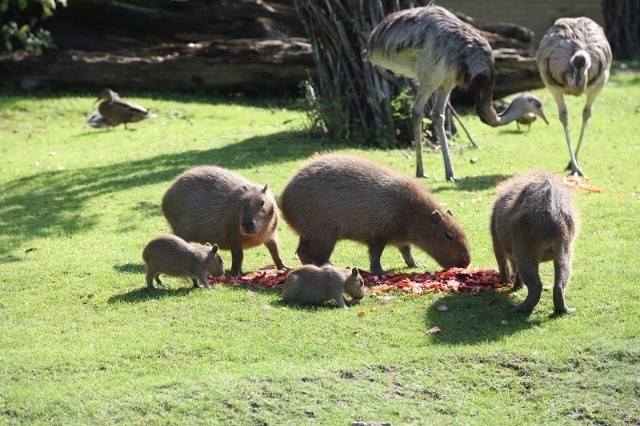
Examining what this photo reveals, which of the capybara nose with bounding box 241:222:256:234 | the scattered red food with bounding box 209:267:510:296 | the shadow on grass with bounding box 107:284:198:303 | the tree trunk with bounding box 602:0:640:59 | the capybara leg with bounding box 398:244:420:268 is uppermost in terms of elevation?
the capybara nose with bounding box 241:222:256:234

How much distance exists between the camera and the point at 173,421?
659 centimetres

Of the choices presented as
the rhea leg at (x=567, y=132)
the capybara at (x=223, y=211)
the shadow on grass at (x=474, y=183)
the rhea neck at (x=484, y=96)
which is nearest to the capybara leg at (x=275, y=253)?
the capybara at (x=223, y=211)

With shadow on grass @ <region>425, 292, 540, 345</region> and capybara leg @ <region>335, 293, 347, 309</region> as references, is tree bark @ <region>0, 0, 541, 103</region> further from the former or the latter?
capybara leg @ <region>335, 293, 347, 309</region>

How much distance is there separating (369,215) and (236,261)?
132 centimetres

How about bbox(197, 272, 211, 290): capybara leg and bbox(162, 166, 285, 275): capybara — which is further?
bbox(162, 166, 285, 275): capybara

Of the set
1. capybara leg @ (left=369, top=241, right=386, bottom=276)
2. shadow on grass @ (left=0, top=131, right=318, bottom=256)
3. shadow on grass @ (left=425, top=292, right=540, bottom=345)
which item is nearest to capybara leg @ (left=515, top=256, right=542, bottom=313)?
shadow on grass @ (left=425, top=292, right=540, bottom=345)

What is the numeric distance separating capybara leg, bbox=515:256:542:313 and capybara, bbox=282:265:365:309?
1.33m

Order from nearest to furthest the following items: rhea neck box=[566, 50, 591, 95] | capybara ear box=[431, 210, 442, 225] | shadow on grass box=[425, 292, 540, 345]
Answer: shadow on grass box=[425, 292, 540, 345], capybara ear box=[431, 210, 442, 225], rhea neck box=[566, 50, 591, 95]

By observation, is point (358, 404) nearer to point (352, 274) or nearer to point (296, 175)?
point (352, 274)

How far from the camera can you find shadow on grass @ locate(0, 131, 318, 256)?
1197 cm

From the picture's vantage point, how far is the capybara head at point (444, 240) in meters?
9.27

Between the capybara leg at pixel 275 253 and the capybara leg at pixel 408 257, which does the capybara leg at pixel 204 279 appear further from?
the capybara leg at pixel 408 257

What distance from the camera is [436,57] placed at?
44.4 feet

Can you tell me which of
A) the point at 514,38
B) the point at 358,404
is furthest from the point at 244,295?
the point at 514,38
